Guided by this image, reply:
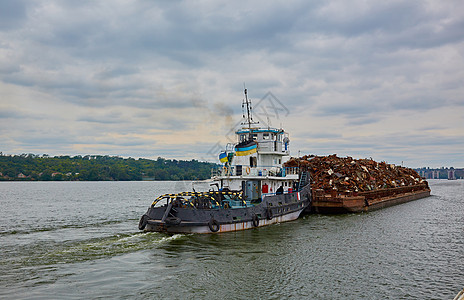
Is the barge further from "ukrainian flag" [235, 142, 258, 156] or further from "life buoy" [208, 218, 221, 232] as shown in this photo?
"life buoy" [208, 218, 221, 232]

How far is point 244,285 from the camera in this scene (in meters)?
13.4

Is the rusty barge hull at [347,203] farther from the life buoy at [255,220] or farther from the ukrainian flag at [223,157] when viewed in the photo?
the life buoy at [255,220]

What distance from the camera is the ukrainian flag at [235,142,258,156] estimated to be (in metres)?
27.5

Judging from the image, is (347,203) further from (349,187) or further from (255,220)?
(255,220)

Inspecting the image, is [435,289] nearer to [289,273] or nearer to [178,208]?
[289,273]

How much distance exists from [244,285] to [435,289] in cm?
706

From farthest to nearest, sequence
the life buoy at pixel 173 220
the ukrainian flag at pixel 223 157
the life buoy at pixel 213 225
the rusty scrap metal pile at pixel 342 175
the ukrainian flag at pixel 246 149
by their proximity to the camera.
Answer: the rusty scrap metal pile at pixel 342 175
the ukrainian flag at pixel 223 157
the ukrainian flag at pixel 246 149
the life buoy at pixel 213 225
the life buoy at pixel 173 220

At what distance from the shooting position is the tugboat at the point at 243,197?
2055 centimetres

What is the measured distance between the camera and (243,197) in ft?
82.6

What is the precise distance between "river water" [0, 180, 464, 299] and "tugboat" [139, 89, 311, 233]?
80 centimetres

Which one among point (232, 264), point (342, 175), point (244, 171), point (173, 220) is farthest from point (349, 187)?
point (232, 264)

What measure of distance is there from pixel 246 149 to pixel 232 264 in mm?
12676

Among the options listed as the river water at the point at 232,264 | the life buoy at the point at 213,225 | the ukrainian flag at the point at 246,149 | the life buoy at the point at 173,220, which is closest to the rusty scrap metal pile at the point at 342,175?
the ukrainian flag at the point at 246,149

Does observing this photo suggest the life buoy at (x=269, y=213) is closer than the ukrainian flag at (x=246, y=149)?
Yes
